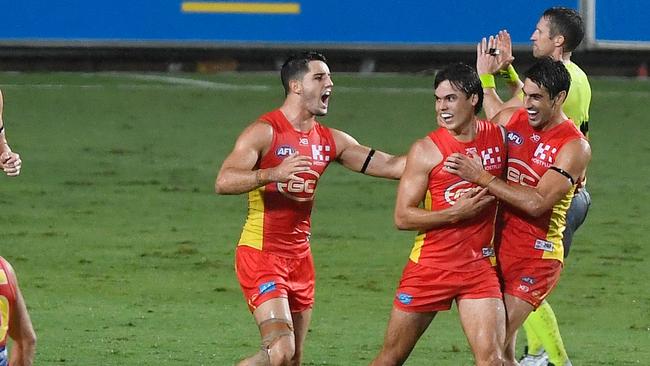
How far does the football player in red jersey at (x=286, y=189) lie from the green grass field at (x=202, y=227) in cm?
161

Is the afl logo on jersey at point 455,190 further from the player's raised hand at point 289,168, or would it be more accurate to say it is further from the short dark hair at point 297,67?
the short dark hair at point 297,67

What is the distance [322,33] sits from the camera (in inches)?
907

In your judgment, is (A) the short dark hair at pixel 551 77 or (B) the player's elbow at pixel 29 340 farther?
(A) the short dark hair at pixel 551 77

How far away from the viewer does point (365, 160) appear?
8.91m

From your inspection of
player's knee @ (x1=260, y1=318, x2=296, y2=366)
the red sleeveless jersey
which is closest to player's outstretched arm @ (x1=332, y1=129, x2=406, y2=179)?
player's knee @ (x1=260, y1=318, x2=296, y2=366)

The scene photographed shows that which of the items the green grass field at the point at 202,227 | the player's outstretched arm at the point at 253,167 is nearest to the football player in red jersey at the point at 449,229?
the player's outstretched arm at the point at 253,167

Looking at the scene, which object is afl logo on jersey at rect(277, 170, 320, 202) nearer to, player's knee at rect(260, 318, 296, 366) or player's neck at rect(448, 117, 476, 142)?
player's knee at rect(260, 318, 296, 366)

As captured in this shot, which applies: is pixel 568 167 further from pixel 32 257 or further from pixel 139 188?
pixel 139 188

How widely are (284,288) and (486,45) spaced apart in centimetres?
203

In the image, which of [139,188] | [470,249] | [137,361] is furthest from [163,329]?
[139,188]

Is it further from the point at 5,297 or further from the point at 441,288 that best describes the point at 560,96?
the point at 5,297

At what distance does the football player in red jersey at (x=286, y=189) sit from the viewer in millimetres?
8336

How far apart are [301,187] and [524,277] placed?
4.45ft

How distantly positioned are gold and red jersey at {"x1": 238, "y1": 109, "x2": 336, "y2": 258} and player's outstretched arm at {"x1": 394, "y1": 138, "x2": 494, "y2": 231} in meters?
0.71
